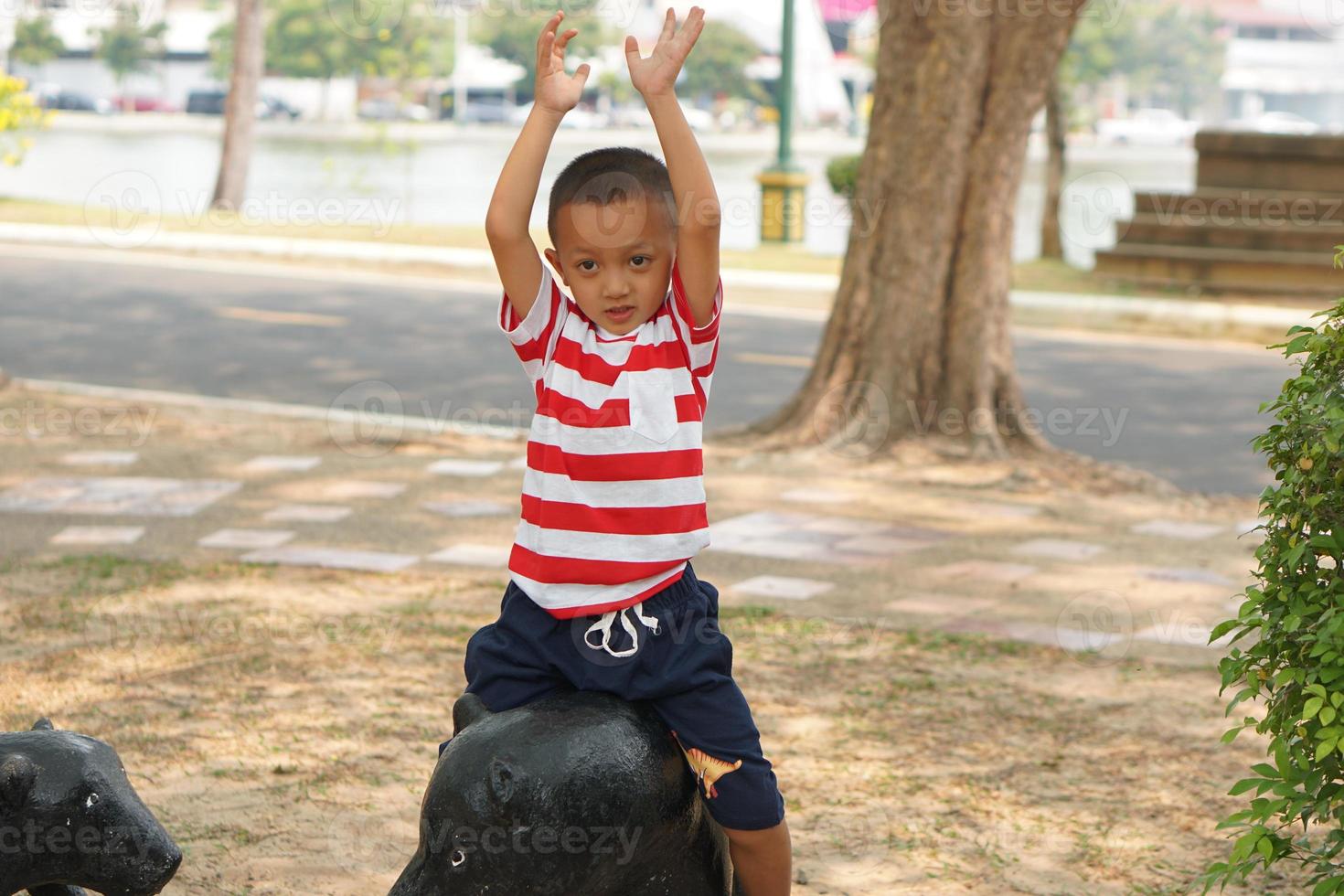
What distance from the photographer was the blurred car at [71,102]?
204ft

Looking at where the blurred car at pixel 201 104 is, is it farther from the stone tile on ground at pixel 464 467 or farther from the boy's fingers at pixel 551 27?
the boy's fingers at pixel 551 27

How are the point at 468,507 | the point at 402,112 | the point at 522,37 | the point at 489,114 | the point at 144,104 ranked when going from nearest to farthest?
1. the point at 468,507
2. the point at 402,112
3. the point at 522,37
4. the point at 489,114
5. the point at 144,104

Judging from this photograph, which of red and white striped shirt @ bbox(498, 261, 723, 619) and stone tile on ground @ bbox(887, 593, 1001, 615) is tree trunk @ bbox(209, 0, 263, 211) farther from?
red and white striped shirt @ bbox(498, 261, 723, 619)

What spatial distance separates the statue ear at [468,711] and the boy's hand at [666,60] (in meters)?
1.16

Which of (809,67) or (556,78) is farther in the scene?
(809,67)

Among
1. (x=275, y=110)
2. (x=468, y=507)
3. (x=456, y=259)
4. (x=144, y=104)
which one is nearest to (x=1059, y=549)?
(x=468, y=507)

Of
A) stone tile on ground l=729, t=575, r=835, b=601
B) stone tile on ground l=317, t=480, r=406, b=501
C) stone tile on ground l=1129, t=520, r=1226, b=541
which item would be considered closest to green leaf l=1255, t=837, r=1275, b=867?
stone tile on ground l=729, t=575, r=835, b=601

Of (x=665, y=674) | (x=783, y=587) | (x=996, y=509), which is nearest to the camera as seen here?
(x=665, y=674)

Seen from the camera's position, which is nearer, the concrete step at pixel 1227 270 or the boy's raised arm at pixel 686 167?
the boy's raised arm at pixel 686 167

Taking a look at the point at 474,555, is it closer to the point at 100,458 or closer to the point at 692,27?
the point at 100,458

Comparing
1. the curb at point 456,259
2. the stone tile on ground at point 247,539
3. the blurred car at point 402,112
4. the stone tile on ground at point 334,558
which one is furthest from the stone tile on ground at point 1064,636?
the blurred car at point 402,112

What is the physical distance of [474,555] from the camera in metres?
6.92

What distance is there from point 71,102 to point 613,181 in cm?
6557

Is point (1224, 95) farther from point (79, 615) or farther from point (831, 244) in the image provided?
point (79, 615)
